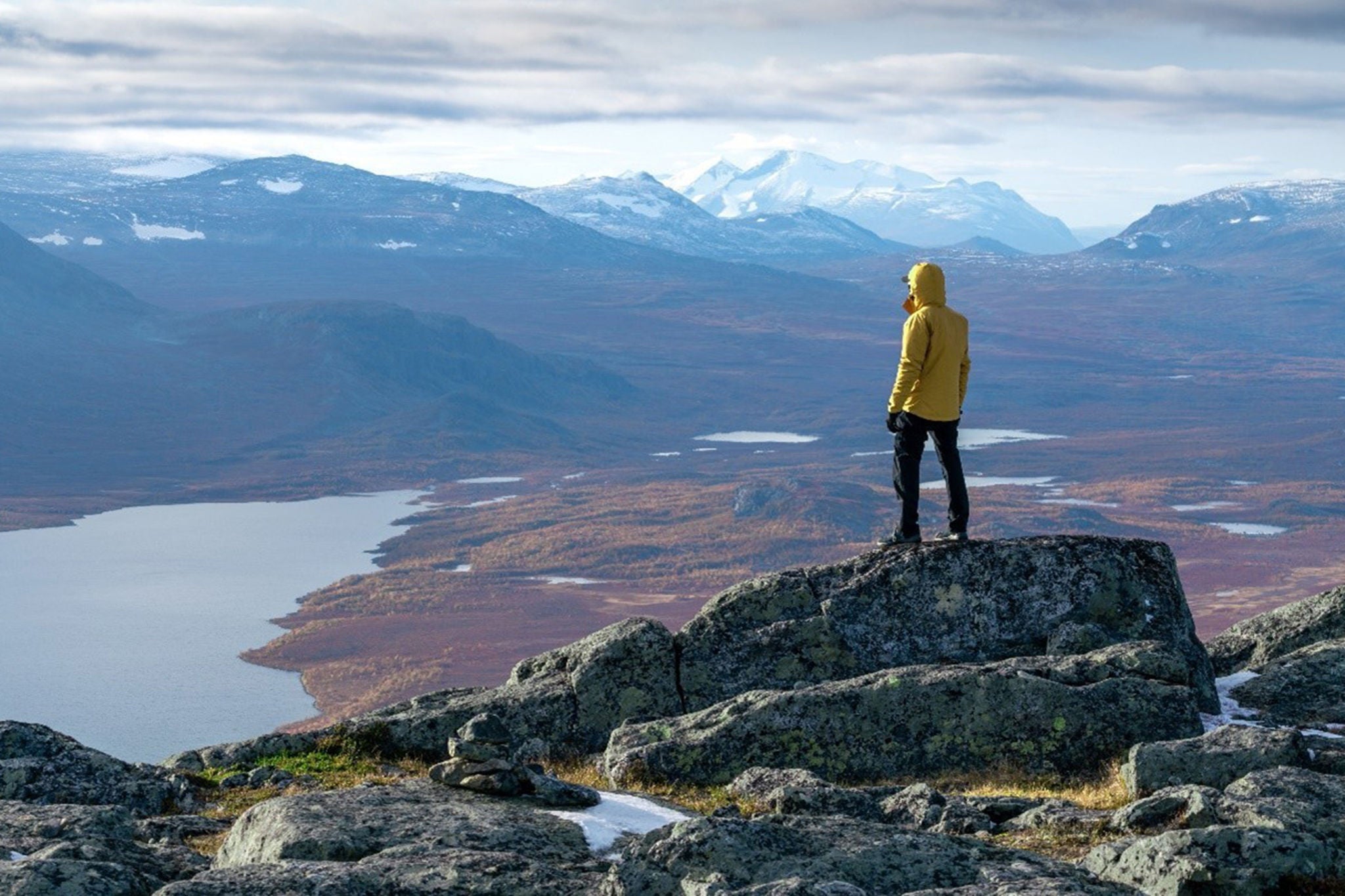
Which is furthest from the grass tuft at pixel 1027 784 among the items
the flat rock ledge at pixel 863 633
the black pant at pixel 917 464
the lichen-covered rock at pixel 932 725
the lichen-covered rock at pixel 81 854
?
the lichen-covered rock at pixel 81 854

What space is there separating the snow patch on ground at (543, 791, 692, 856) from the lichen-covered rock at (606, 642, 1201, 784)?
84.4 inches

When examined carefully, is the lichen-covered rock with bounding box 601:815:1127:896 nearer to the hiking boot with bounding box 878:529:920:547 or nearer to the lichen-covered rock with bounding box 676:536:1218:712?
the lichen-covered rock with bounding box 676:536:1218:712

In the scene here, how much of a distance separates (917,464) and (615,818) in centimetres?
844

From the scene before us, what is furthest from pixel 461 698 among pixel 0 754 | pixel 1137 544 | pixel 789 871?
pixel 789 871

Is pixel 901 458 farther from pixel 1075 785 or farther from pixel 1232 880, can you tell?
pixel 1232 880

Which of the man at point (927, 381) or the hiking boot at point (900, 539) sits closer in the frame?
the man at point (927, 381)

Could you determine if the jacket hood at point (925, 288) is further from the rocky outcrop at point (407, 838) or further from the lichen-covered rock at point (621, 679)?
the rocky outcrop at point (407, 838)

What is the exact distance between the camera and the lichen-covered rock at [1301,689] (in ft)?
61.1

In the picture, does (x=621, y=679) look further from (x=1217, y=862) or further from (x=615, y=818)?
(x=1217, y=862)

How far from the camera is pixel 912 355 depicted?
1941 cm

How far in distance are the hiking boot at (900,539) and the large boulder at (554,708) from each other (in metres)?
3.07

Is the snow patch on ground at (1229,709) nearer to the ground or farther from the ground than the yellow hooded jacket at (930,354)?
nearer to the ground

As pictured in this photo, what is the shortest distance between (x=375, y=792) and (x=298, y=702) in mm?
138842

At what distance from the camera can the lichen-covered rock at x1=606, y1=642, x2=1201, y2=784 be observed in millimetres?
16688
